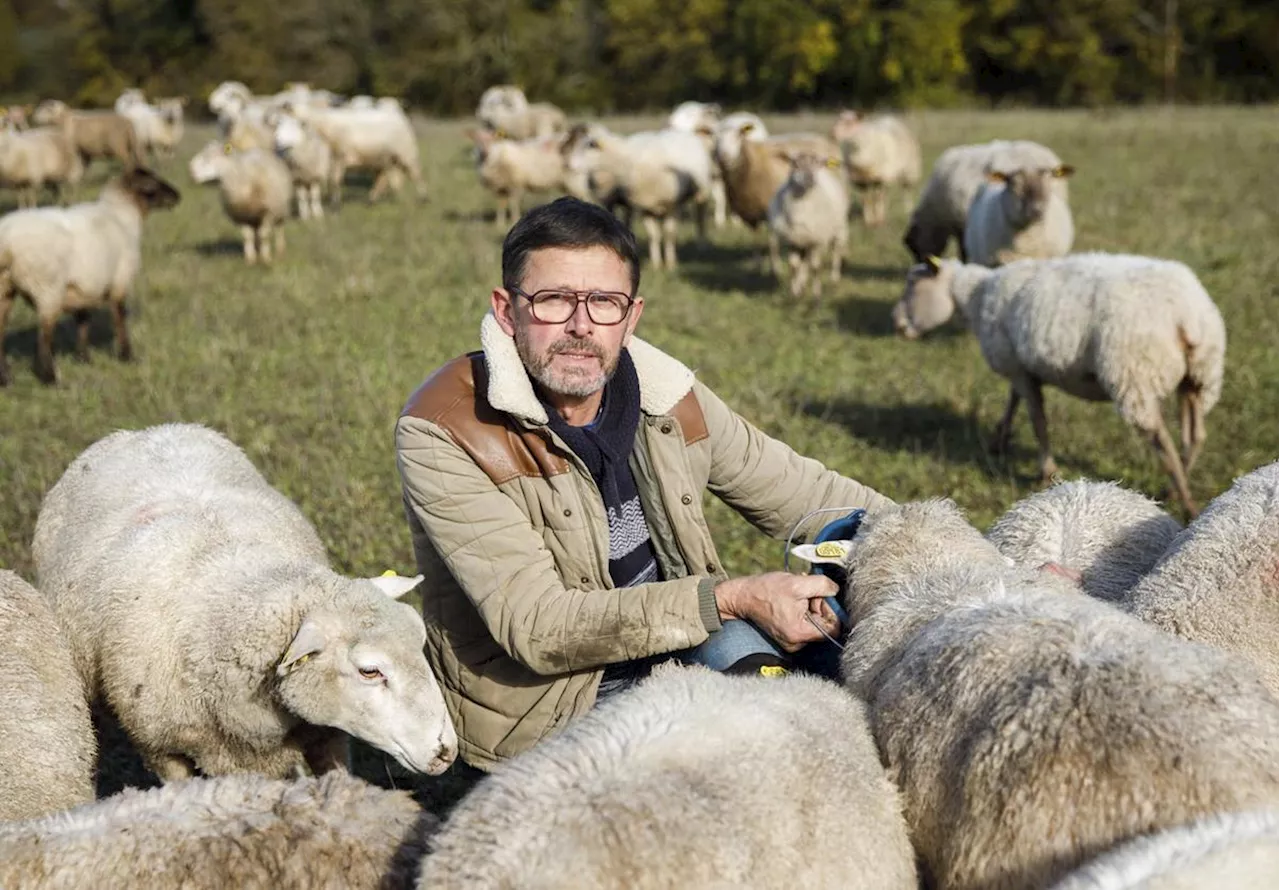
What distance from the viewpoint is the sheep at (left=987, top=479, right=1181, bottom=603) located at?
3.56m

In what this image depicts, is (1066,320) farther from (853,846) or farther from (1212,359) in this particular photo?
(853,846)

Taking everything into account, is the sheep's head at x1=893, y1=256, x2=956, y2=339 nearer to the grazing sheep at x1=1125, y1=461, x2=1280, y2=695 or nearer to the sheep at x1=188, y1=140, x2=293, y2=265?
the grazing sheep at x1=1125, y1=461, x2=1280, y2=695

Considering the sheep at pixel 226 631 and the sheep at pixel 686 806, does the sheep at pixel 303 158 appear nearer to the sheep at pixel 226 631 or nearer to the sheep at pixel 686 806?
the sheep at pixel 226 631

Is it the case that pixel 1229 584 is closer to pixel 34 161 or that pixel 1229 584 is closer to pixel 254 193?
pixel 254 193

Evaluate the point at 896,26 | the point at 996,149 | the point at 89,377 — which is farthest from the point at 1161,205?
the point at 896,26

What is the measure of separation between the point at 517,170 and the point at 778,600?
1540 cm

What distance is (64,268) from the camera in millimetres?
9789

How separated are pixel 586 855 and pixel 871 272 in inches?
463

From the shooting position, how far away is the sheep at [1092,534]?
356cm

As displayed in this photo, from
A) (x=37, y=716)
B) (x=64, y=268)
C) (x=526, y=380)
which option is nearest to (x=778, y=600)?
(x=526, y=380)

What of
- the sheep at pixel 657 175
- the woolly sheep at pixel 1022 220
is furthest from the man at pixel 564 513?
the sheep at pixel 657 175

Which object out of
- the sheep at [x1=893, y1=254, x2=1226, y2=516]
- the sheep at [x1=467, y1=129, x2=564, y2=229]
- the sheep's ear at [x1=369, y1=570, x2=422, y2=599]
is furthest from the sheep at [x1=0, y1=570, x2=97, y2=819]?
the sheep at [x1=467, y1=129, x2=564, y2=229]

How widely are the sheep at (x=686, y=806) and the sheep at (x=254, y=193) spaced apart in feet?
41.5

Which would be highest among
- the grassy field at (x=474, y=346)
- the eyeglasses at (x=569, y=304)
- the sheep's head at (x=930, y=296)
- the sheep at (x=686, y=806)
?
the eyeglasses at (x=569, y=304)
